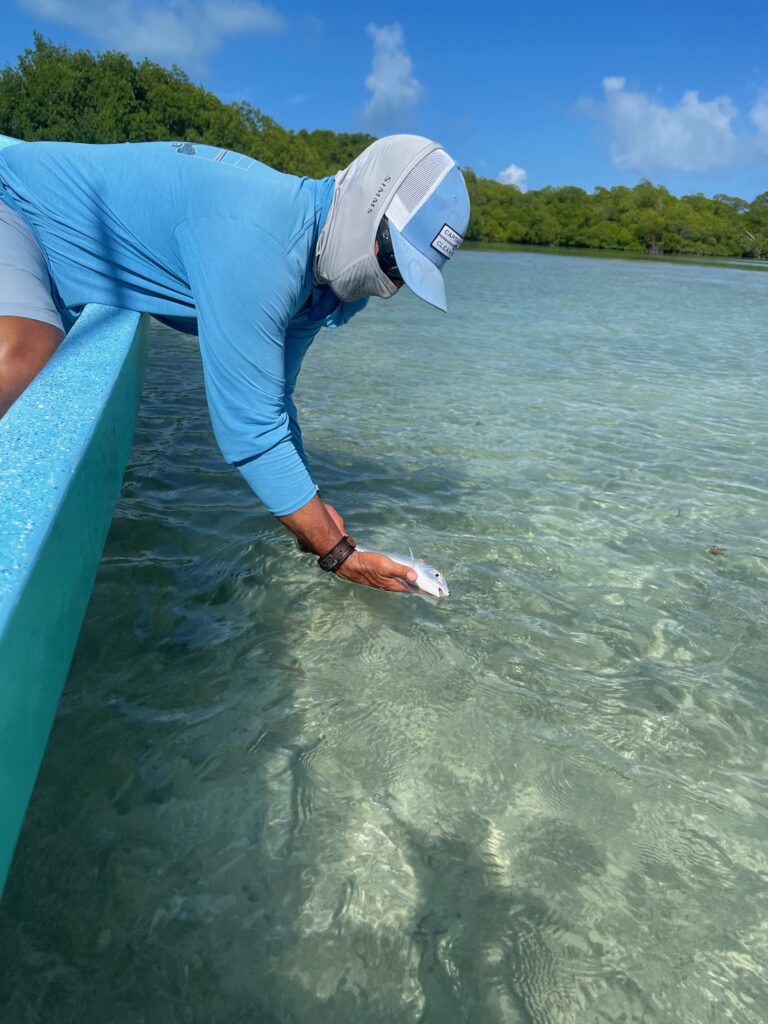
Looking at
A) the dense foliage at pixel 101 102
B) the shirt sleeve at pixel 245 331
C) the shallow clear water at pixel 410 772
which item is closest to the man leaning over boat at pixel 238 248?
the shirt sleeve at pixel 245 331

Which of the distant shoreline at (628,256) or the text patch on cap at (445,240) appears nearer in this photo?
the text patch on cap at (445,240)

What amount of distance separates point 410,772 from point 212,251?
1794 millimetres

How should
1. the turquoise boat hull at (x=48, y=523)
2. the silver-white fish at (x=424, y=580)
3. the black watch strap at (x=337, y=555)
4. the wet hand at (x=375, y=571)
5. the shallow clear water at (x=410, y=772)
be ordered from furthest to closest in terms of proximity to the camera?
the silver-white fish at (x=424, y=580), the wet hand at (x=375, y=571), the black watch strap at (x=337, y=555), the shallow clear water at (x=410, y=772), the turquoise boat hull at (x=48, y=523)

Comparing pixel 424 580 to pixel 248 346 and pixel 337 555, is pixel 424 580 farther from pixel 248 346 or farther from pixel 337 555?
pixel 248 346

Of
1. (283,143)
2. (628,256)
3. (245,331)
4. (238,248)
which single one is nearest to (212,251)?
(238,248)

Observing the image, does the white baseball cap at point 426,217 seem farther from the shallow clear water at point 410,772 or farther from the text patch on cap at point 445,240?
the shallow clear water at point 410,772

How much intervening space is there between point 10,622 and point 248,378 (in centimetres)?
135

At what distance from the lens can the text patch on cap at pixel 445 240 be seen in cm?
249

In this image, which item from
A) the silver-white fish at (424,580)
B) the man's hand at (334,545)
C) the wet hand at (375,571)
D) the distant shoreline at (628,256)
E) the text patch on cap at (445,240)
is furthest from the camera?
the distant shoreline at (628,256)

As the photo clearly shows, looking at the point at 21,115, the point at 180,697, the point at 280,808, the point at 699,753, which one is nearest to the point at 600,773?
the point at 699,753

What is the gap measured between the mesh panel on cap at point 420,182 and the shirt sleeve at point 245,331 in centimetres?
41

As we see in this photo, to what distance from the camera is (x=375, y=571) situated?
3094 mm

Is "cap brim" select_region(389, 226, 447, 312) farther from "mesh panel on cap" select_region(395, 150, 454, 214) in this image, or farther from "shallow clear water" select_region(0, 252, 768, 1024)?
"shallow clear water" select_region(0, 252, 768, 1024)

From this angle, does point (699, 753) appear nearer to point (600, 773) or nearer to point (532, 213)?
point (600, 773)
